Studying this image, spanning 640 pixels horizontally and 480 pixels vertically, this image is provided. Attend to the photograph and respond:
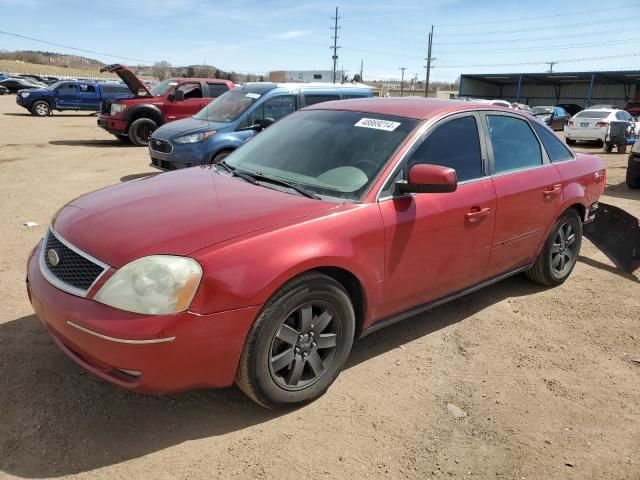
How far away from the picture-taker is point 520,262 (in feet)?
14.0

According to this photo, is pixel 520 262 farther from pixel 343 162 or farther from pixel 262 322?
pixel 262 322

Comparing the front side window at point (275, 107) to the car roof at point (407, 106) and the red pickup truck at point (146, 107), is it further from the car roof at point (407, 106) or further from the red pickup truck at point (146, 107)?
the red pickup truck at point (146, 107)

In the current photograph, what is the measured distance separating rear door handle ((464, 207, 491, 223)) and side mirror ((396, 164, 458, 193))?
539 mm

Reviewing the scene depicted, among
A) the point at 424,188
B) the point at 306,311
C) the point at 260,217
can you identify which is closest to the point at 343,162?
the point at 424,188

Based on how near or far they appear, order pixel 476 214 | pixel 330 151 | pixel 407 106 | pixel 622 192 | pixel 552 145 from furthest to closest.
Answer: pixel 622 192 < pixel 552 145 < pixel 407 106 < pixel 476 214 < pixel 330 151

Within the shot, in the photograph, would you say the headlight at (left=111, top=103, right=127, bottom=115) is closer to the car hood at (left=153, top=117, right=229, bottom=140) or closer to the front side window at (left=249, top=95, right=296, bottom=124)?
the car hood at (left=153, top=117, right=229, bottom=140)

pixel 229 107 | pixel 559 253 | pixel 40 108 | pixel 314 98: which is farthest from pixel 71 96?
pixel 559 253

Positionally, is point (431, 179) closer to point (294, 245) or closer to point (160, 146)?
point (294, 245)

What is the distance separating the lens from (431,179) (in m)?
2.98

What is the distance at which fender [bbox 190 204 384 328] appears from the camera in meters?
2.40

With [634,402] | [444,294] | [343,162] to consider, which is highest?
[343,162]

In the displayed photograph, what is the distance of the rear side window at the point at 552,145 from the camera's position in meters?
4.45

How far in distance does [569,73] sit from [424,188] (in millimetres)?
46002

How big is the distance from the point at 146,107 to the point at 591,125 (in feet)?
49.8
